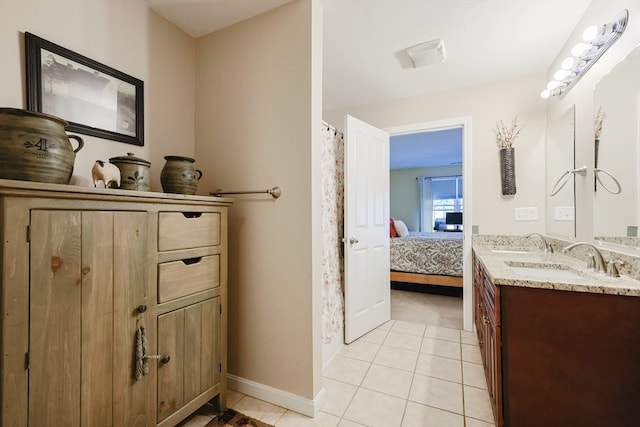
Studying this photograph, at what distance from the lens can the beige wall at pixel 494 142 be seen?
254 cm

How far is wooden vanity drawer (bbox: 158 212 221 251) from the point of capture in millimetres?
1317

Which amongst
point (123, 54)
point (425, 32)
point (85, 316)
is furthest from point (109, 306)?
point (425, 32)

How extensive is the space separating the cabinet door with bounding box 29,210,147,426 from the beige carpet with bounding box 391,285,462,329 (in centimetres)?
258

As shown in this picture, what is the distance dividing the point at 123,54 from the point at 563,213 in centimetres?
324

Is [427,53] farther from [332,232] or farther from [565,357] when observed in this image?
[565,357]

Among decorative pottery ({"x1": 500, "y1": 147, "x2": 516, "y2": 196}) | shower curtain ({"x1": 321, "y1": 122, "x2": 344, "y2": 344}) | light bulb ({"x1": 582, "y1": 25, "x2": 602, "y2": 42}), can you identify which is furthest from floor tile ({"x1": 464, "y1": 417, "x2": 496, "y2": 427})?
light bulb ({"x1": 582, "y1": 25, "x2": 602, "y2": 42})

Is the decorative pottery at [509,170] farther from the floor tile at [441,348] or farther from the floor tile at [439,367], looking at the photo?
the floor tile at [439,367]

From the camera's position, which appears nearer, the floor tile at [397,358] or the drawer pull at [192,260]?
the drawer pull at [192,260]

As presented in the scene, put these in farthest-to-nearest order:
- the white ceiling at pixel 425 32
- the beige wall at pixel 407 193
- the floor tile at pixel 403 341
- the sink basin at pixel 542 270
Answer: the beige wall at pixel 407 193 → the floor tile at pixel 403 341 → the white ceiling at pixel 425 32 → the sink basin at pixel 542 270

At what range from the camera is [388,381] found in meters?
1.89

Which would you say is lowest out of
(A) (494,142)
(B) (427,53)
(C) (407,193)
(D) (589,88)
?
(C) (407,193)

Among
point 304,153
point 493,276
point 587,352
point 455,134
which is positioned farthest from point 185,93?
point 455,134

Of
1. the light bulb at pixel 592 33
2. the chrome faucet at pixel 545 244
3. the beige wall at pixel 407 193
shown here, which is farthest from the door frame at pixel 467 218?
the beige wall at pixel 407 193

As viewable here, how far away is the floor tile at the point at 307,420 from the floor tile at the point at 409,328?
1.35 m
